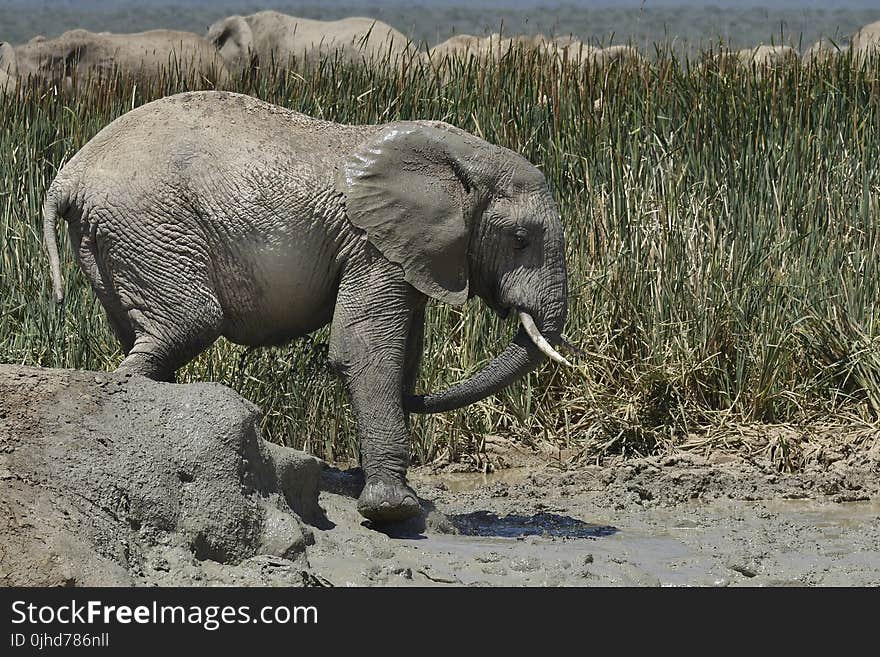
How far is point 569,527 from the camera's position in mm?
6816

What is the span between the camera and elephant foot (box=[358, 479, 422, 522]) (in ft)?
20.2

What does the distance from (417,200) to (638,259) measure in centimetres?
273

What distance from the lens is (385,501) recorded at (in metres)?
6.14

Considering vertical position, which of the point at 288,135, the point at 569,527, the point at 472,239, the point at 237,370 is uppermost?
the point at 288,135

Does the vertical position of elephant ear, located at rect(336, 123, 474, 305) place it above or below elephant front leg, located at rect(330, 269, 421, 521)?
above

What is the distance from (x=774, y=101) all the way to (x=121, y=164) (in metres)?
4.83

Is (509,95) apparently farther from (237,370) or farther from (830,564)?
(830,564)

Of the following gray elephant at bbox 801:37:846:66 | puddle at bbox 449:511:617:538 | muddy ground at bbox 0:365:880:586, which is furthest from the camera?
gray elephant at bbox 801:37:846:66

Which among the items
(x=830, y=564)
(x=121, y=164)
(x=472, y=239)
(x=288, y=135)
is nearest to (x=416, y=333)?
(x=472, y=239)

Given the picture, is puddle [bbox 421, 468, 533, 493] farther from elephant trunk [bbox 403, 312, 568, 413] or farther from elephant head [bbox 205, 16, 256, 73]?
elephant head [bbox 205, 16, 256, 73]

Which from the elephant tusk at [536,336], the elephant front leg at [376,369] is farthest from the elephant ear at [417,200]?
the elephant tusk at [536,336]

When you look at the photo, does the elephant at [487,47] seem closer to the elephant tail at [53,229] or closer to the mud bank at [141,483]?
the elephant tail at [53,229]

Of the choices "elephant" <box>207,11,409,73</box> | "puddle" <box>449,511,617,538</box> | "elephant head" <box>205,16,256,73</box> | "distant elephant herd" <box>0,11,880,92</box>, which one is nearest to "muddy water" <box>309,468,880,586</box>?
"puddle" <box>449,511,617,538</box>

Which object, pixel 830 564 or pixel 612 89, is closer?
→ pixel 830 564
